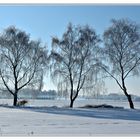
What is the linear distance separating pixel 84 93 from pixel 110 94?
511 cm

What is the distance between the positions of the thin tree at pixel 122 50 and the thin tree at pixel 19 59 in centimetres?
556

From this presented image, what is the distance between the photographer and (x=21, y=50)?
3128cm

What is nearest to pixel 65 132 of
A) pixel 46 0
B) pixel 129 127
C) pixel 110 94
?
pixel 129 127

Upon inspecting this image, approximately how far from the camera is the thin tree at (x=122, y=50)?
28.5m

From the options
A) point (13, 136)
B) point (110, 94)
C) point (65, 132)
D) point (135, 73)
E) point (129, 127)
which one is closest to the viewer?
point (13, 136)

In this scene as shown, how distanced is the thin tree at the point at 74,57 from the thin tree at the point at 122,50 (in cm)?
136

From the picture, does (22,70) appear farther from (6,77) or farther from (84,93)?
(84,93)

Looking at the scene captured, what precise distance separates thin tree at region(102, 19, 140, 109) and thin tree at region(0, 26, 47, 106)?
556 cm

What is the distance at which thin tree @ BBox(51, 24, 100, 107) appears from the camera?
2986 cm

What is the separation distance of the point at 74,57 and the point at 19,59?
460cm

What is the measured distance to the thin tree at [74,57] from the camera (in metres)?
29.9

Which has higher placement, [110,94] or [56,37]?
[56,37]

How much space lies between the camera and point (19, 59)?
31.5 meters

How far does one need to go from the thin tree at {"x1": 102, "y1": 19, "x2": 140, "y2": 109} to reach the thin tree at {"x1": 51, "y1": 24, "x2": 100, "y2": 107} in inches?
53.6
